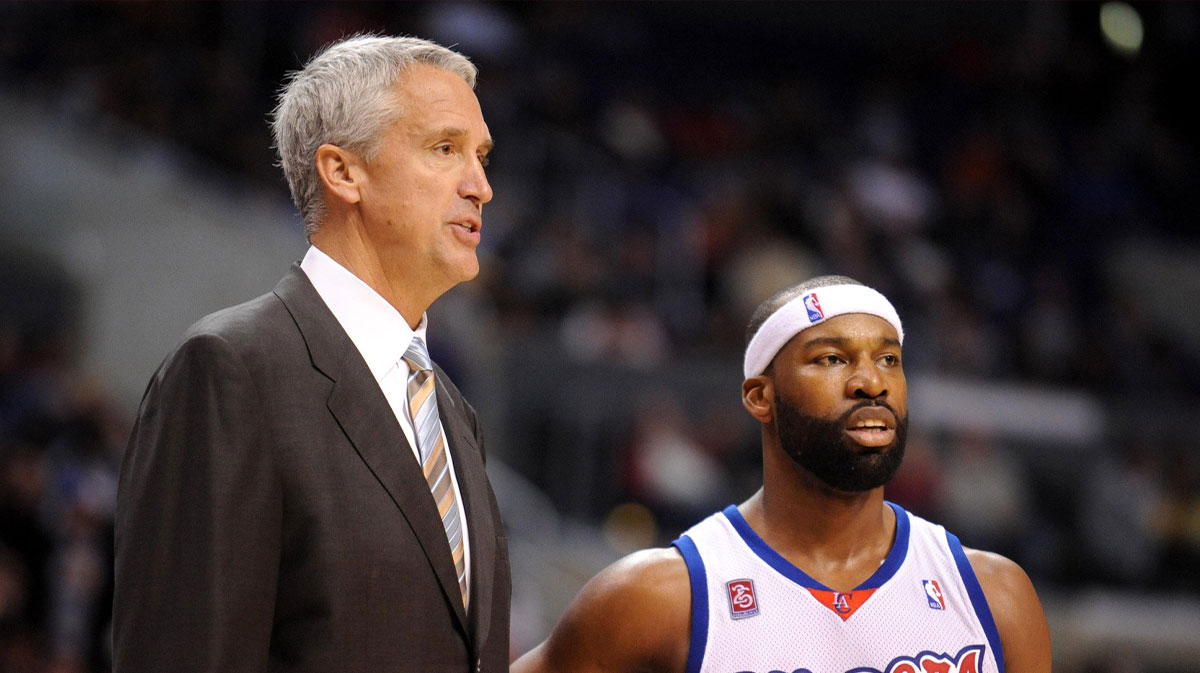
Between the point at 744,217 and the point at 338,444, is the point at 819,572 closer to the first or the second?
the point at 338,444

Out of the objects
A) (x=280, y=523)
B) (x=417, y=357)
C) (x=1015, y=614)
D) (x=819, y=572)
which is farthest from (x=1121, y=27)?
(x=280, y=523)

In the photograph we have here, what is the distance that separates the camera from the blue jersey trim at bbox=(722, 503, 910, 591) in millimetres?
3131

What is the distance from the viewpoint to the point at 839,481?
3.09m

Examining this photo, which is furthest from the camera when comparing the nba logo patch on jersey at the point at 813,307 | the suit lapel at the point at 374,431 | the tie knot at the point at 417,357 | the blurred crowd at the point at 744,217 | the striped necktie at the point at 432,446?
the blurred crowd at the point at 744,217

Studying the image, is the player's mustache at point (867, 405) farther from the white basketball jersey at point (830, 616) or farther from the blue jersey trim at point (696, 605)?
the blue jersey trim at point (696, 605)

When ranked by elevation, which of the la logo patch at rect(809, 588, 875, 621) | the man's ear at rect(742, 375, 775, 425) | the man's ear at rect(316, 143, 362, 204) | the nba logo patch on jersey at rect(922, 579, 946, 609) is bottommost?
the la logo patch at rect(809, 588, 875, 621)

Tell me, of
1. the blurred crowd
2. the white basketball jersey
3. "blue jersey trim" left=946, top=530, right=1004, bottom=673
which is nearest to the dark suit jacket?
the white basketball jersey

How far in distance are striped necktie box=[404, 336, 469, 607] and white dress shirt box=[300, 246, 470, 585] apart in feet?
0.05

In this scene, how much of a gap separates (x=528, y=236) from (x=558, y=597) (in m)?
2.96

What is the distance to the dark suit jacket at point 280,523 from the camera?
2107 mm

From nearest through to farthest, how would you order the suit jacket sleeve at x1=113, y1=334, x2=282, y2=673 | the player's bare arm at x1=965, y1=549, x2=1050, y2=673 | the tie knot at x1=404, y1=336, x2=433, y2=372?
the suit jacket sleeve at x1=113, y1=334, x2=282, y2=673 < the tie knot at x1=404, y1=336, x2=433, y2=372 < the player's bare arm at x1=965, y1=549, x2=1050, y2=673

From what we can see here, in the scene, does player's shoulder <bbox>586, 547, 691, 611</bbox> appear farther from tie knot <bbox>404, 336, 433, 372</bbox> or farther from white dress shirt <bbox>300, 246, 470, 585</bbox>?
tie knot <bbox>404, 336, 433, 372</bbox>

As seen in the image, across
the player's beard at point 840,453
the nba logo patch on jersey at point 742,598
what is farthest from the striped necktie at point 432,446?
the player's beard at point 840,453

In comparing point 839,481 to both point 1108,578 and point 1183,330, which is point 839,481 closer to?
point 1108,578
